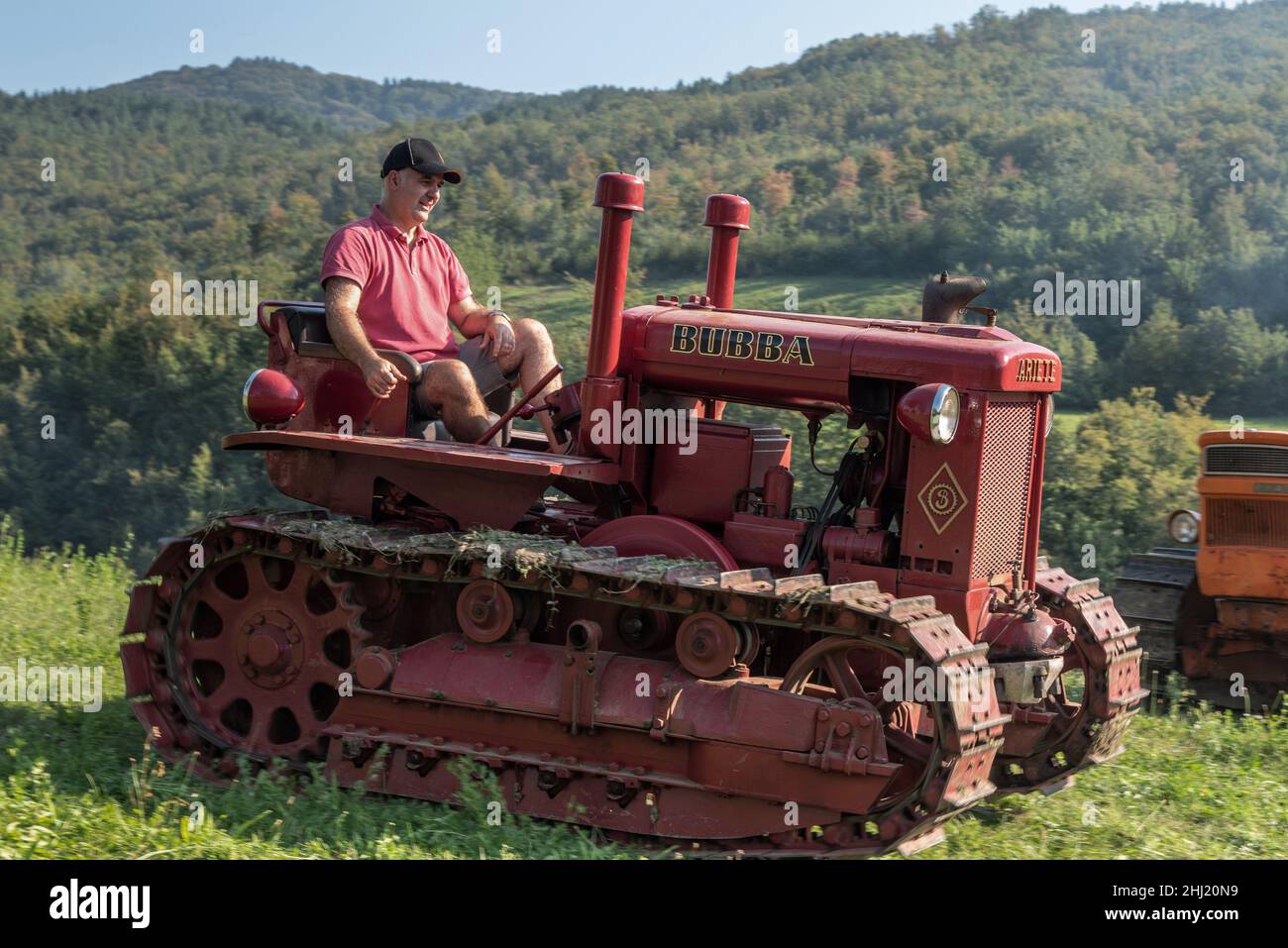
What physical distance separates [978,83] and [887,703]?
75315 millimetres

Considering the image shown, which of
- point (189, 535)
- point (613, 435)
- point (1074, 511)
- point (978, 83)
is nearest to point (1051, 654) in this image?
point (613, 435)

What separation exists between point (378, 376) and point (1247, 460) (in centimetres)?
565

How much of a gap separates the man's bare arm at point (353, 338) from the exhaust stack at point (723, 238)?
1.76 m

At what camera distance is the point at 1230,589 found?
370 inches

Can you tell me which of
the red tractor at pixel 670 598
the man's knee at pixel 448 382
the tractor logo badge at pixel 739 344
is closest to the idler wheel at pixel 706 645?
the red tractor at pixel 670 598

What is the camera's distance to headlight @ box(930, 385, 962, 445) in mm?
6008

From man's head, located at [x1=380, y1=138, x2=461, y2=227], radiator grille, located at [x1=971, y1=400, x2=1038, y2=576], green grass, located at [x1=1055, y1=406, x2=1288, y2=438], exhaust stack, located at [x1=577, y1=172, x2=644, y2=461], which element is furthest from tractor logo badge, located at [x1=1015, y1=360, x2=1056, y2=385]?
green grass, located at [x1=1055, y1=406, x2=1288, y2=438]

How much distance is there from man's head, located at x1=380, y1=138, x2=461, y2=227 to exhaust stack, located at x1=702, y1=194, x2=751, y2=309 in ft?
4.46

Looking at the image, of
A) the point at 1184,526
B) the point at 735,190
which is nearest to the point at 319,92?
the point at 735,190

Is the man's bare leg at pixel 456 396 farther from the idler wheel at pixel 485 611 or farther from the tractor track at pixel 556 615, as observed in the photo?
the idler wheel at pixel 485 611

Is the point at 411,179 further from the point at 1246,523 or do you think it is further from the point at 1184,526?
the point at 1246,523

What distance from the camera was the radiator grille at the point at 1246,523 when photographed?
30.7 feet

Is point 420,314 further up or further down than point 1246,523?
further up

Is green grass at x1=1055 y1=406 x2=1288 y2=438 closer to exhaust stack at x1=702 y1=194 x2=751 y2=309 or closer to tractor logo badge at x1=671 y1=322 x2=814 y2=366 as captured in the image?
exhaust stack at x1=702 y1=194 x2=751 y2=309
